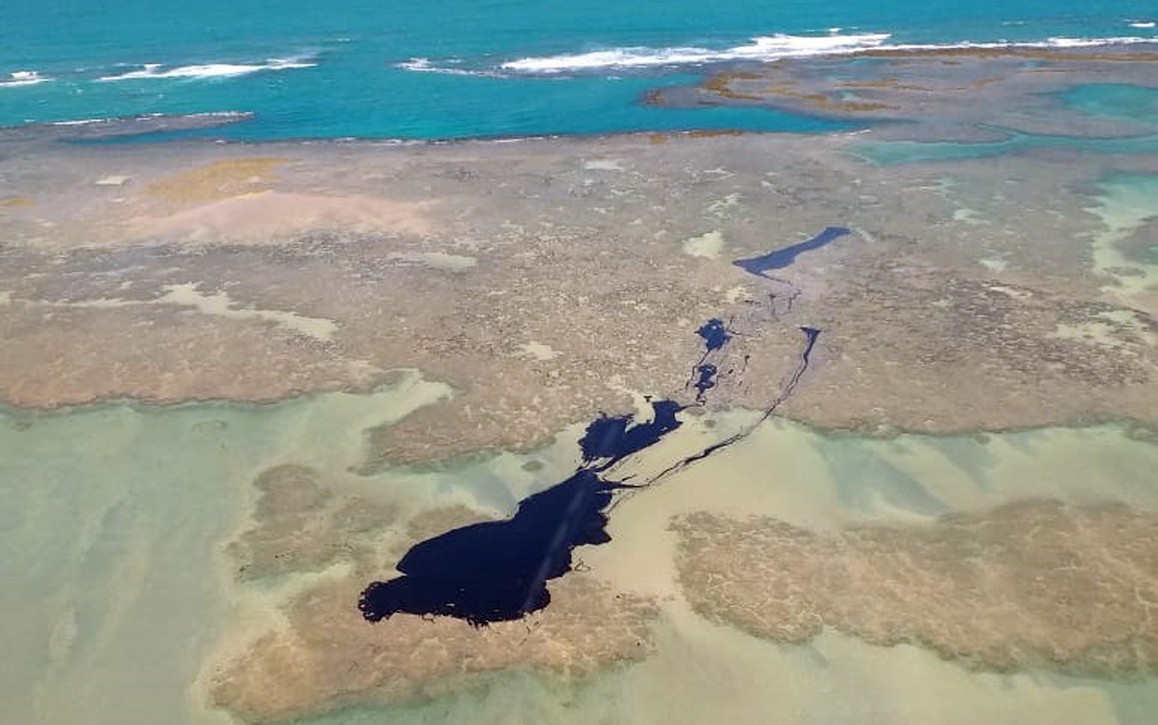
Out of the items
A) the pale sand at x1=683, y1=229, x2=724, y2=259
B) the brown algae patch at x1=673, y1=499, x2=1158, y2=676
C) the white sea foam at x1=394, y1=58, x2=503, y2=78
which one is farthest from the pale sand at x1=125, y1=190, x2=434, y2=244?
the white sea foam at x1=394, y1=58, x2=503, y2=78

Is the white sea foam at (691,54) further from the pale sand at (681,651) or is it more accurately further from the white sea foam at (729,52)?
the pale sand at (681,651)

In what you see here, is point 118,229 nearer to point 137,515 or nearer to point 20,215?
point 20,215

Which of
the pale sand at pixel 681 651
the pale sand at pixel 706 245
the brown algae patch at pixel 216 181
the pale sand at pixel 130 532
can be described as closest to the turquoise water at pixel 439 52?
the brown algae patch at pixel 216 181

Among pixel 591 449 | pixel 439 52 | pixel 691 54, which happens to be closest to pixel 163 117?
pixel 439 52

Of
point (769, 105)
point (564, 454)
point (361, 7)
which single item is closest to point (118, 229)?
point (564, 454)

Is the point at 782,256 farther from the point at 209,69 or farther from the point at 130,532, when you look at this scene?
the point at 209,69

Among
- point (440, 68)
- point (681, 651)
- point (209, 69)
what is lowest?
point (681, 651)
